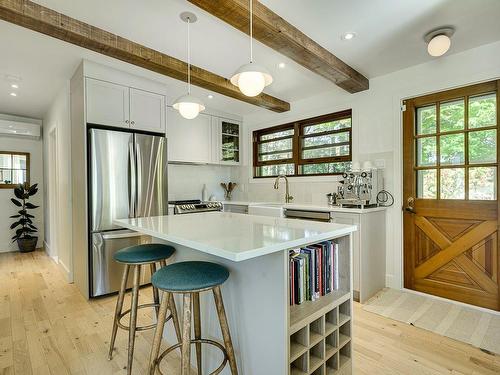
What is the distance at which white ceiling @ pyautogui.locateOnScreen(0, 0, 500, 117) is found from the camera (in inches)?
73.4

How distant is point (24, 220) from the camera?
4.61 m

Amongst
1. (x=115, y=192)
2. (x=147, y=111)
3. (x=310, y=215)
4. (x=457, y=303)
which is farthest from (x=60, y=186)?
(x=457, y=303)

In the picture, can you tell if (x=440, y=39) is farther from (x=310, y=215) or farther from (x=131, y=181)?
(x=131, y=181)

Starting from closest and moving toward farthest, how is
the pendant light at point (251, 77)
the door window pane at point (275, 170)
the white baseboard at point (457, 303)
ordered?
the pendant light at point (251, 77) < the white baseboard at point (457, 303) < the door window pane at point (275, 170)

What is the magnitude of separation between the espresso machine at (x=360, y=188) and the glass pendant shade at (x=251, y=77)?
5.74 feet

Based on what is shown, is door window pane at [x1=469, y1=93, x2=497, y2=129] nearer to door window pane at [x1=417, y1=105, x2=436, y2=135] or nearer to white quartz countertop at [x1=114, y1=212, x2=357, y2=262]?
door window pane at [x1=417, y1=105, x2=436, y2=135]

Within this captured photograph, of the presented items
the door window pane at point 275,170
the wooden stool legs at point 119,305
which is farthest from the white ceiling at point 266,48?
the wooden stool legs at point 119,305

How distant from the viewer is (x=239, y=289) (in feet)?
4.62

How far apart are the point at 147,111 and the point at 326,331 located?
2.88 meters

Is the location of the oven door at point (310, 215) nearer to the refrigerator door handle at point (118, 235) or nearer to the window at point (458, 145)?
the window at point (458, 145)

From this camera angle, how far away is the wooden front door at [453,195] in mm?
2412

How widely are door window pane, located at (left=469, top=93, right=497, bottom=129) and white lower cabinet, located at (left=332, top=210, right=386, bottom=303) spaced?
3.99 feet

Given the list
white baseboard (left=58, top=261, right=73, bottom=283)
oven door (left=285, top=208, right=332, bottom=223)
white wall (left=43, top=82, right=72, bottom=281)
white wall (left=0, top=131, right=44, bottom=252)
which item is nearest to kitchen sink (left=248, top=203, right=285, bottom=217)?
oven door (left=285, top=208, right=332, bottom=223)

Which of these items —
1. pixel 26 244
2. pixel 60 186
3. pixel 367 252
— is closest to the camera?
pixel 367 252
